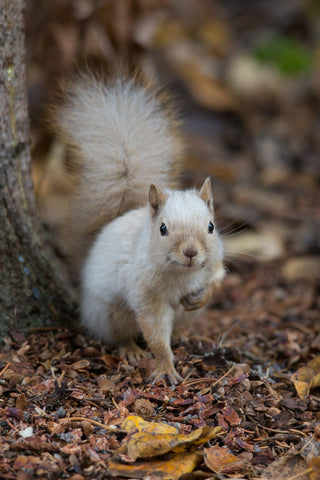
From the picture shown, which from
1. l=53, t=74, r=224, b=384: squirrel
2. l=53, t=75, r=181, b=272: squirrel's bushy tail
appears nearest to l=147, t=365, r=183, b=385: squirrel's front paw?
l=53, t=74, r=224, b=384: squirrel

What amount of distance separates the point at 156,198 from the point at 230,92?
6.00m

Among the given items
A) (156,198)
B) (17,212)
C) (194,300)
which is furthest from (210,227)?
(17,212)

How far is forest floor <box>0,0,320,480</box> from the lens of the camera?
2281 mm

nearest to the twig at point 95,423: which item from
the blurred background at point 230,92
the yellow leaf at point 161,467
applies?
the yellow leaf at point 161,467

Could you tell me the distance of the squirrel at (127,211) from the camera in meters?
2.98

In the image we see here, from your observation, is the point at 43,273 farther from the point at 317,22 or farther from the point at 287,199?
the point at 317,22

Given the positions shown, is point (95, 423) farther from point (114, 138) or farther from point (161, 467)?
point (114, 138)

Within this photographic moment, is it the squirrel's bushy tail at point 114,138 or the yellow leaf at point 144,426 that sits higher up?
the squirrel's bushy tail at point 114,138

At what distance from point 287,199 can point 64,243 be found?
11.0ft

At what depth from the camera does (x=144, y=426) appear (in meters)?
2.38

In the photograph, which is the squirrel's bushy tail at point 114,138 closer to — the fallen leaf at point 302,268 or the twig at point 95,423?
the twig at point 95,423

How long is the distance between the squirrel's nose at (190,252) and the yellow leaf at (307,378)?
0.90 m

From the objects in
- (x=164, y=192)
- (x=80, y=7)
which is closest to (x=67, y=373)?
(x=164, y=192)

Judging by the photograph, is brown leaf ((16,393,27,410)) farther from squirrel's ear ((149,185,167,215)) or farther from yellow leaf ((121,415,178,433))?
squirrel's ear ((149,185,167,215))
